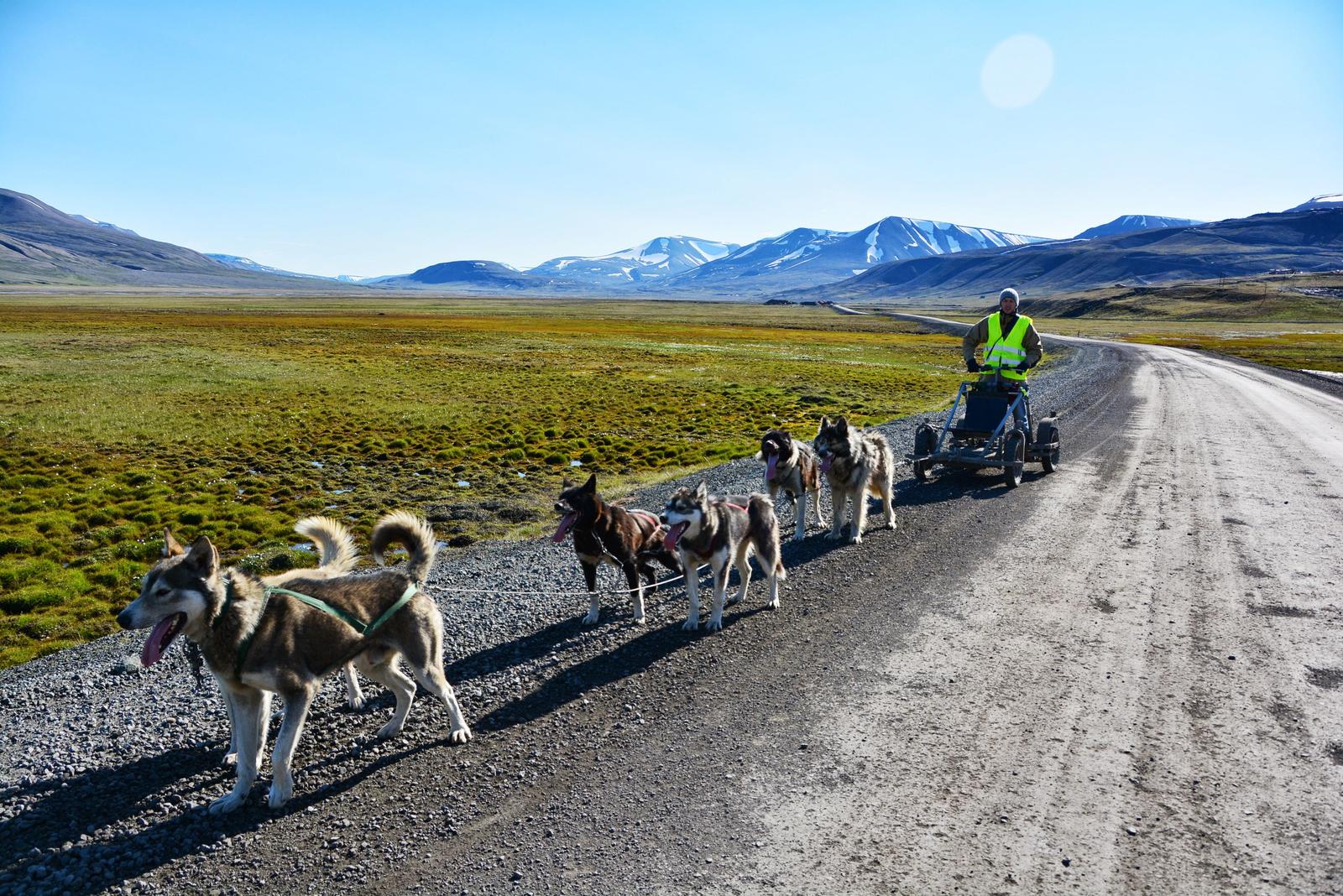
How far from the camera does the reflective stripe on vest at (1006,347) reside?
14297 mm

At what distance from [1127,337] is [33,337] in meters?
108

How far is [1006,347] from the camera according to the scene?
1453cm

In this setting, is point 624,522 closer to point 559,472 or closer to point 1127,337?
point 559,472

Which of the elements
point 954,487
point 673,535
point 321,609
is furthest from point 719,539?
point 954,487

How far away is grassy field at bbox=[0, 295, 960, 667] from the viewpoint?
1311cm

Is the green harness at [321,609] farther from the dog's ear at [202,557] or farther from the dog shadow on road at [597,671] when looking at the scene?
the dog shadow on road at [597,671]

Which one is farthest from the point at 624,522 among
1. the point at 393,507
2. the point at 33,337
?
the point at 33,337

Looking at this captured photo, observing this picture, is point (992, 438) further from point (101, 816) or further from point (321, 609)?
point (101, 816)

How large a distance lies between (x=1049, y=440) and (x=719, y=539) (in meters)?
10.3

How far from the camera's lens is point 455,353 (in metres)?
55.2

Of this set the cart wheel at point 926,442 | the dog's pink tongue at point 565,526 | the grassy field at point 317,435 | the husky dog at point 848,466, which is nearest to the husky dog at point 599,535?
the dog's pink tongue at point 565,526

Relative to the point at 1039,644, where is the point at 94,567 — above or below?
below

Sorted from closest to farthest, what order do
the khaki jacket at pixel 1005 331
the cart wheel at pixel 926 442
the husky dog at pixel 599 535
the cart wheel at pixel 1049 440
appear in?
the husky dog at pixel 599 535 < the khaki jacket at pixel 1005 331 < the cart wheel at pixel 1049 440 < the cart wheel at pixel 926 442

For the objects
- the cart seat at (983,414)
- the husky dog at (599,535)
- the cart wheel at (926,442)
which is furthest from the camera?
the cart wheel at (926,442)
